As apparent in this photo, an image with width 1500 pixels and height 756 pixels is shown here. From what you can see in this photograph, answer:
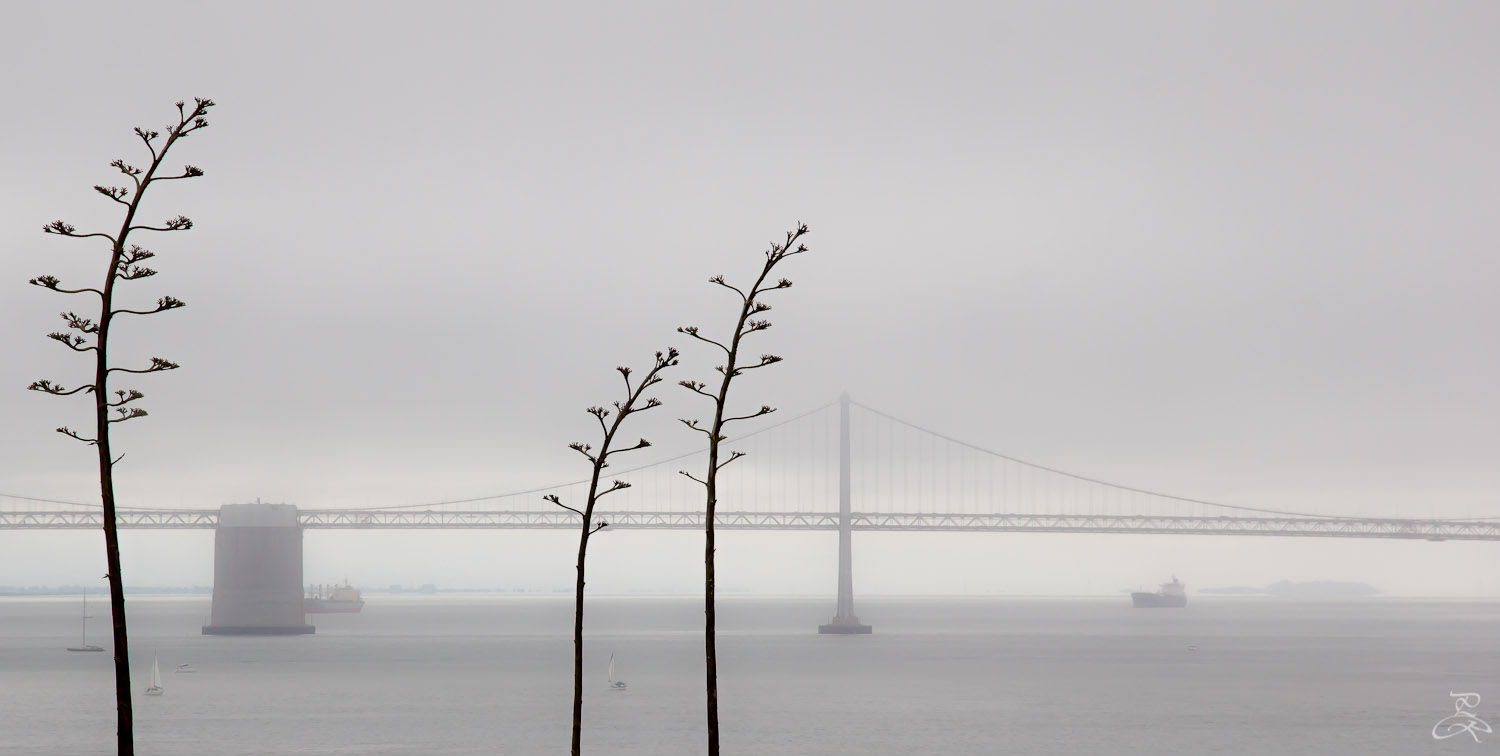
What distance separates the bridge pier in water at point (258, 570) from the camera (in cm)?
12738

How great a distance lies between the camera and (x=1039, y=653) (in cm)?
13562

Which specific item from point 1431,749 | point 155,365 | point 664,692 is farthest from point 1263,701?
point 155,365

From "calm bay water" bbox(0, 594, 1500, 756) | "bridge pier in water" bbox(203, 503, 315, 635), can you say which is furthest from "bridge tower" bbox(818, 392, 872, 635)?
"bridge pier in water" bbox(203, 503, 315, 635)

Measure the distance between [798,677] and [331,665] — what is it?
113ft

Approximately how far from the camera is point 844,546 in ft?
417

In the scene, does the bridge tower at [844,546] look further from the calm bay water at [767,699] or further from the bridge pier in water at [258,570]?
the bridge pier in water at [258,570]

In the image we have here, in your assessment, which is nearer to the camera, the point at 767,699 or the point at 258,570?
the point at 767,699

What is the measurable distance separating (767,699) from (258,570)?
65146 millimetres

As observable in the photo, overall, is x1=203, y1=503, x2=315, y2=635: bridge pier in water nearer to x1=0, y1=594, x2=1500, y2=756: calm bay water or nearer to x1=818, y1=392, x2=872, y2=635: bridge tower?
x1=0, y1=594, x2=1500, y2=756: calm bay water

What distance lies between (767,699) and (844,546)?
48.5 m

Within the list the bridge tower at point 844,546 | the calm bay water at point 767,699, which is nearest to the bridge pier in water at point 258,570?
the calm bay water at point 767,699

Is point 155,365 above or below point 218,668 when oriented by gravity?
above

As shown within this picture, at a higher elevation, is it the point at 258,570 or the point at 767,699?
the point at 258,570

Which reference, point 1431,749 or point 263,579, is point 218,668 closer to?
point 263,579
